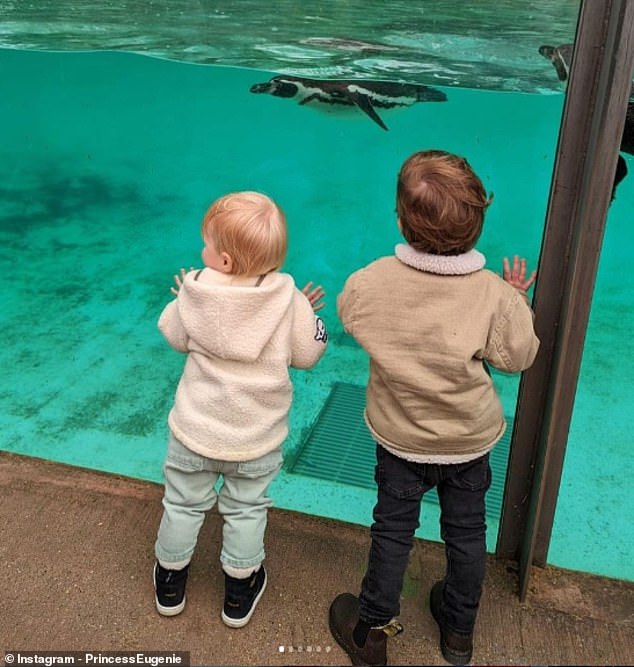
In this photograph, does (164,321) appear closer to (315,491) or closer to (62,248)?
(315,491)

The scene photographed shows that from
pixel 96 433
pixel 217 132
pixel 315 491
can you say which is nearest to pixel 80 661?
pixel 315 491

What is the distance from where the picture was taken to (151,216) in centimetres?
579

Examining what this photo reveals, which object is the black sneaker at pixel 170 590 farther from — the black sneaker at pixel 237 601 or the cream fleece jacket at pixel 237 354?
the cream fleece jacket at pixel 237 354

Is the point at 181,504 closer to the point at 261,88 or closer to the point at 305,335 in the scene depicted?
the point at 305,335

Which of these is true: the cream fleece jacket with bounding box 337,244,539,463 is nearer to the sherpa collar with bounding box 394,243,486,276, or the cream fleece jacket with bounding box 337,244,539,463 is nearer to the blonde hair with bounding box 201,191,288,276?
the sherpa collar with bounding box 394,243,486,276

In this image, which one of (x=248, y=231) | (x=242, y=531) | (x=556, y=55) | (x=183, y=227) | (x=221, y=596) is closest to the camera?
(x=248, y=231)

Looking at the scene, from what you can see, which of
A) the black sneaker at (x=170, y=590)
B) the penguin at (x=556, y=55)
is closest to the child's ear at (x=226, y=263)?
the black sneaker at (x=170, y=590)

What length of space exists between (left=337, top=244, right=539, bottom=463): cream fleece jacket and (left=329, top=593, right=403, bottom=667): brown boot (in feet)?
1.46

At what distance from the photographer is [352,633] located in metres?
1.60

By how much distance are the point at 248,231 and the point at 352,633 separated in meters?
0.94

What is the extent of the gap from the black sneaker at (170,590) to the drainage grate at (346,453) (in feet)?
3.23

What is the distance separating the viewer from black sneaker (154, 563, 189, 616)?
1.67 meters

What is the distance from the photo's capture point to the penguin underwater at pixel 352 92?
7.16 metres

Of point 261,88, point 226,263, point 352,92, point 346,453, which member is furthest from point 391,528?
point 261,88
